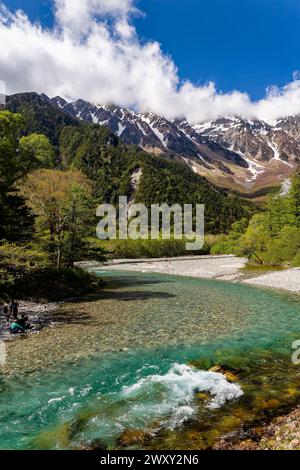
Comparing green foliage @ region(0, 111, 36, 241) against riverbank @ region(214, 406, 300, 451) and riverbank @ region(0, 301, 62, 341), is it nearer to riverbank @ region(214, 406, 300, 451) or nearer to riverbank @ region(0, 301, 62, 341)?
riverbank @ region(0, 301, 62, 341)

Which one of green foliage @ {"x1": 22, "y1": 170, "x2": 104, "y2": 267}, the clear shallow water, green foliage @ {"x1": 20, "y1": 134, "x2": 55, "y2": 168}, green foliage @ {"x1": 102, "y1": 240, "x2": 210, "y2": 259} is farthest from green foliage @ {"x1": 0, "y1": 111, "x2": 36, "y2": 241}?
green foliage @ {"x1": 102, "y1": 240, "x2": 210, "y2": 259}

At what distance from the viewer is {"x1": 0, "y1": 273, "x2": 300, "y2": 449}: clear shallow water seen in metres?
10.8

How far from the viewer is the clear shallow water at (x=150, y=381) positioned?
35.4ft

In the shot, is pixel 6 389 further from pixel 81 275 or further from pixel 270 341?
pixel 81 275

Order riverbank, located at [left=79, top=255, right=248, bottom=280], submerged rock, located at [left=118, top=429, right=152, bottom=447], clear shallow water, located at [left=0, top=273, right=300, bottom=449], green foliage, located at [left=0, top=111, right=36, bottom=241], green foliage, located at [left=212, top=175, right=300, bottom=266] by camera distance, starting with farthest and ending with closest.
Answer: green foliage, located at [left=212, top=175, right=300, bottom=266], riverbank, located at [left=79, top=255, right=248, bottom=280], green foliage, located at [left=0, top=111, right=36, bottom=241], clear shallow water, located at [left=0, top=273, right=300, bottom=449], submerged rock, located at [left=118, top=429, right=152, bottom=447]

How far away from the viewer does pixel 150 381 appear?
47.8 ft

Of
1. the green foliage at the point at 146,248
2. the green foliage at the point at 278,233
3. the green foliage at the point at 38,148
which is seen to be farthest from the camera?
the green foliage at the point at 146,248

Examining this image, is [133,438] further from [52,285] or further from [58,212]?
[58,212]

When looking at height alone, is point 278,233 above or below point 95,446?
above

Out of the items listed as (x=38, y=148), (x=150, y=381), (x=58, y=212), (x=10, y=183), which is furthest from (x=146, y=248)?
(x=150, y=381)

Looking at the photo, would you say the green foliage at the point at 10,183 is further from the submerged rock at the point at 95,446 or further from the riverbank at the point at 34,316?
the submerged rock at the point at 95,446

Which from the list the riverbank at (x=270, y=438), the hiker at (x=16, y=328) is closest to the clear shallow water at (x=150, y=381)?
the riverbank at (x=270, y=438)

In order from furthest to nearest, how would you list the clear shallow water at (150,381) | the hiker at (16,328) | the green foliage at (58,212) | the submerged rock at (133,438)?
the green foliage at (58,212) → the hiker at (16,328) → the clear shallow water at (150,381) → the submerged rock at (133,438)
